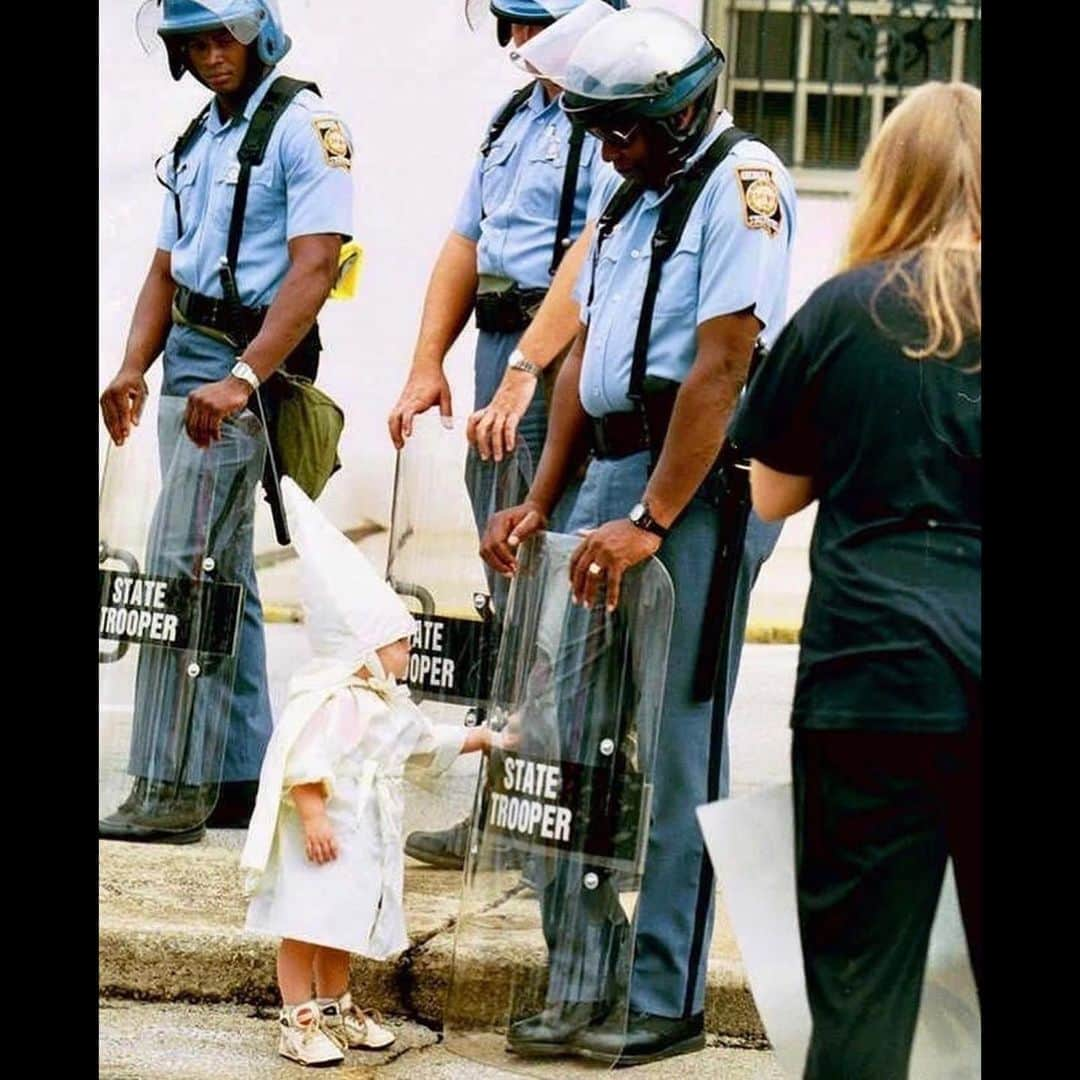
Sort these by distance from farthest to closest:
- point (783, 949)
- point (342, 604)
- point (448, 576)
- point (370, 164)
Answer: point (370, 164) → point (448, 576) → point (342, 604) → point (783, 949)

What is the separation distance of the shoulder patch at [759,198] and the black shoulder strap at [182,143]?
134 centimetres

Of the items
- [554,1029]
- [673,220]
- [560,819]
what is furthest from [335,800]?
[673,220]

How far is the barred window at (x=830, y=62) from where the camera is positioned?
4.30 meters

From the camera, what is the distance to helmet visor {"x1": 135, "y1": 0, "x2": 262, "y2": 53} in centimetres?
482

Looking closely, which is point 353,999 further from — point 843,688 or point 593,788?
point 843,688

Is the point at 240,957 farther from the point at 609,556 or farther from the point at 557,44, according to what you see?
the point at 557,44

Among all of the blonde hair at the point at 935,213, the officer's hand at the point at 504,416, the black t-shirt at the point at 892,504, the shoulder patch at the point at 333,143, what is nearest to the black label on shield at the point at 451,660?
the officer's hand at the point at 504,416

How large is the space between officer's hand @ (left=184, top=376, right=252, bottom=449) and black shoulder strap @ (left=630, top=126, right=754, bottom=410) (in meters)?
1.02

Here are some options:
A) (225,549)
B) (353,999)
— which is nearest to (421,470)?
(225,549)

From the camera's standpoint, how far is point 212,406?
4875mm

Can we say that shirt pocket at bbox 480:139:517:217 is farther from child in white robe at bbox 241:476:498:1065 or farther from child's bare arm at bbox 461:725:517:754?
child's bare arm at bbox 461:725:517:754

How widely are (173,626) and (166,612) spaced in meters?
0.03

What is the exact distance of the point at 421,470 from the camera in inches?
191

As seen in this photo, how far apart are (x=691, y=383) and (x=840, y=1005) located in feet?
3.37
